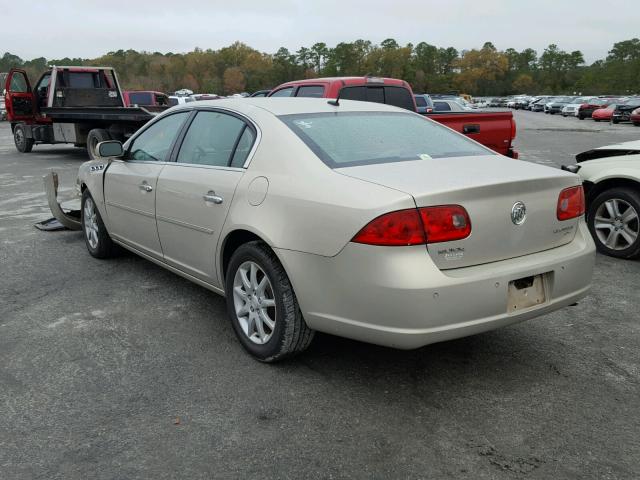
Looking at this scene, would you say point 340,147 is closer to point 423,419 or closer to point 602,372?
point 423,419

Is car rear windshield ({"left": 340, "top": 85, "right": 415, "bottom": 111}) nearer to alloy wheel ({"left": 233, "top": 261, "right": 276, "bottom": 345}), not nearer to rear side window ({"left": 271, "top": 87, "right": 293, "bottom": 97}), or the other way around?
rear side window ({"left": 271, "top": 87, "right": 293, "bottom": 97})

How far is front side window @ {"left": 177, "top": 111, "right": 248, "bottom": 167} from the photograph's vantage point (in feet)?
13.1

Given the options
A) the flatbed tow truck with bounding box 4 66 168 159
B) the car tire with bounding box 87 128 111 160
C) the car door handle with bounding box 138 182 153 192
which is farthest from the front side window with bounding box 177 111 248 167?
the flatbed tow truck with bounding box 4 66 168 159

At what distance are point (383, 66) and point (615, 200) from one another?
480ft

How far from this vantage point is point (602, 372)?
349 centimetres

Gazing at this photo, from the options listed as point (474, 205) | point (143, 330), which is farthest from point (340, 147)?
point (143, 330)

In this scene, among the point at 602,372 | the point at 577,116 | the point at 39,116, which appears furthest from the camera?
the point at 577,116

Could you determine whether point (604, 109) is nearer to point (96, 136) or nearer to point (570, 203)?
point (96, 136)

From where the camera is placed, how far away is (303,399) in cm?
321

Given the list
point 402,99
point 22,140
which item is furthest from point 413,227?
point 22,140

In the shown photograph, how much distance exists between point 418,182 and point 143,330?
7.40 feet

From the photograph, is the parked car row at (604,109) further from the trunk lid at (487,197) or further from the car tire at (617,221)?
the trunk lid at (487,197)

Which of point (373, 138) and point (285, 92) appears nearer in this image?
point (373, 138)

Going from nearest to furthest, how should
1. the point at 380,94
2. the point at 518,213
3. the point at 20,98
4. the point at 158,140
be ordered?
the point at 518,213 < the point at 158,140 < the point at 380,94 < the point at 20,98
